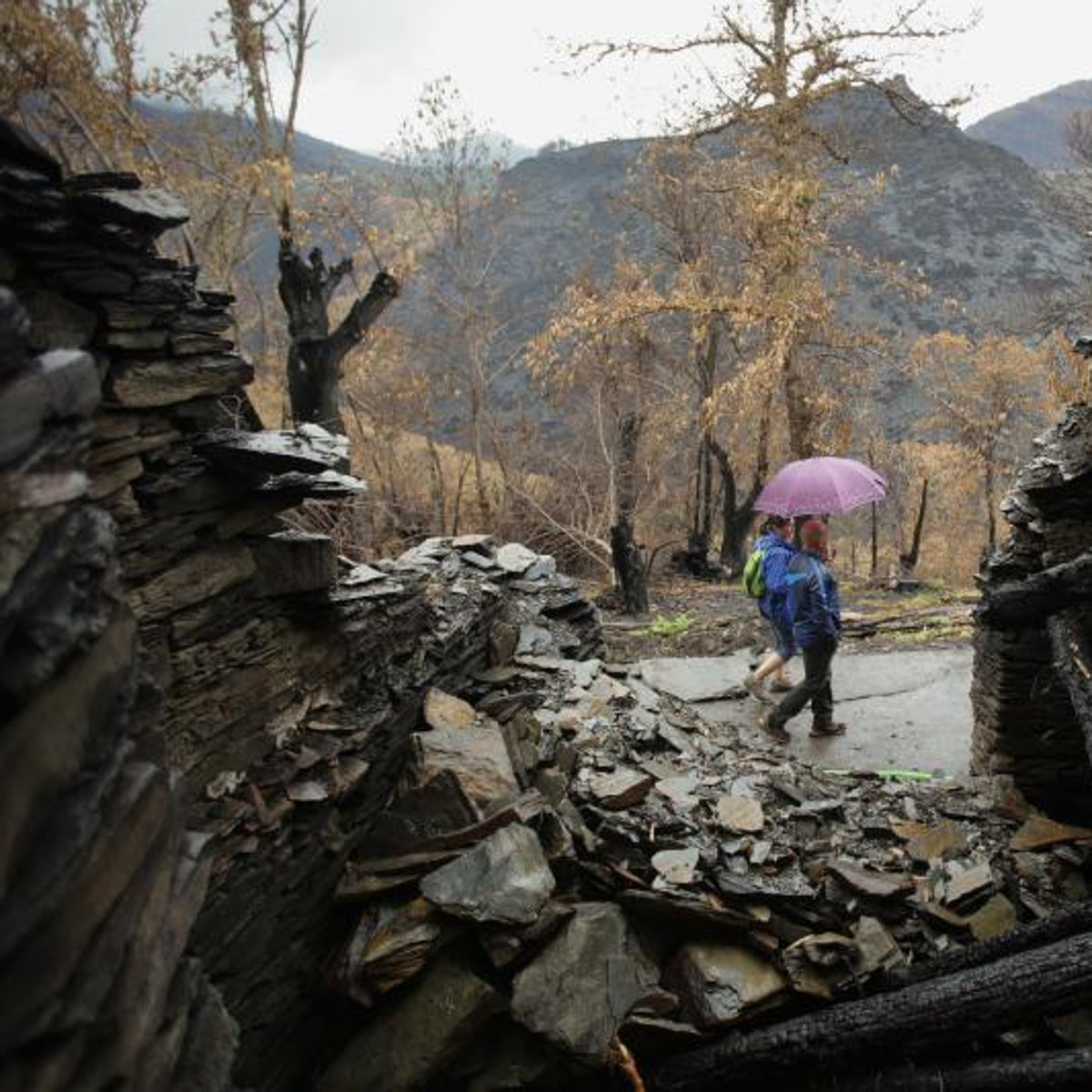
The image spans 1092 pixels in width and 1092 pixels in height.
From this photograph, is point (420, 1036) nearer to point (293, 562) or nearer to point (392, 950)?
point (392, 950)

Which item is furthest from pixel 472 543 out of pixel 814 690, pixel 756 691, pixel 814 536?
pixel 814 690

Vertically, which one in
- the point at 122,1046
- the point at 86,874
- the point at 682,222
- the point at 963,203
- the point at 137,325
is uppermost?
the point at 963,203

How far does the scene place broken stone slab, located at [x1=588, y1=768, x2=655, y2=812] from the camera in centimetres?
513

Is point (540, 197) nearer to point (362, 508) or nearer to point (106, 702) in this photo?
point (362, 508)

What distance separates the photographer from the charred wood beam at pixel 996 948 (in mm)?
3914

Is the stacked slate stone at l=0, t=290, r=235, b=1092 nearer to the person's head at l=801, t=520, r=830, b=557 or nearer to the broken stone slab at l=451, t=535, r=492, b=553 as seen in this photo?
the person's head at l=801, t=520, r=830, b=557

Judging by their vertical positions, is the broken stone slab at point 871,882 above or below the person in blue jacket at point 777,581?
below

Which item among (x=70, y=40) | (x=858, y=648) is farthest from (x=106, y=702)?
(x=70, y=40)

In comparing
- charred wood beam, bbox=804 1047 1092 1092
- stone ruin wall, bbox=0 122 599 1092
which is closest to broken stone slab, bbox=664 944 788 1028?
charred wood beam, bbox=804 1047 1092 1092

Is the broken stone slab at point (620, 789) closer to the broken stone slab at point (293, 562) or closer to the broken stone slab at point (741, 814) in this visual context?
the broken stone slab at point (741, 814)

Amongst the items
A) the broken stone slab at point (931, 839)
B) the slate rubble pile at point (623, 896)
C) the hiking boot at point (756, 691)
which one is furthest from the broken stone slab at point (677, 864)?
the hiking boot at point (756, 691)

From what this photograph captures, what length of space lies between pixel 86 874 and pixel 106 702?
1.19ft

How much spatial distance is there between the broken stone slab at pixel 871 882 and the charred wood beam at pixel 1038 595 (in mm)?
1901

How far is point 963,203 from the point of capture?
56.6 m
